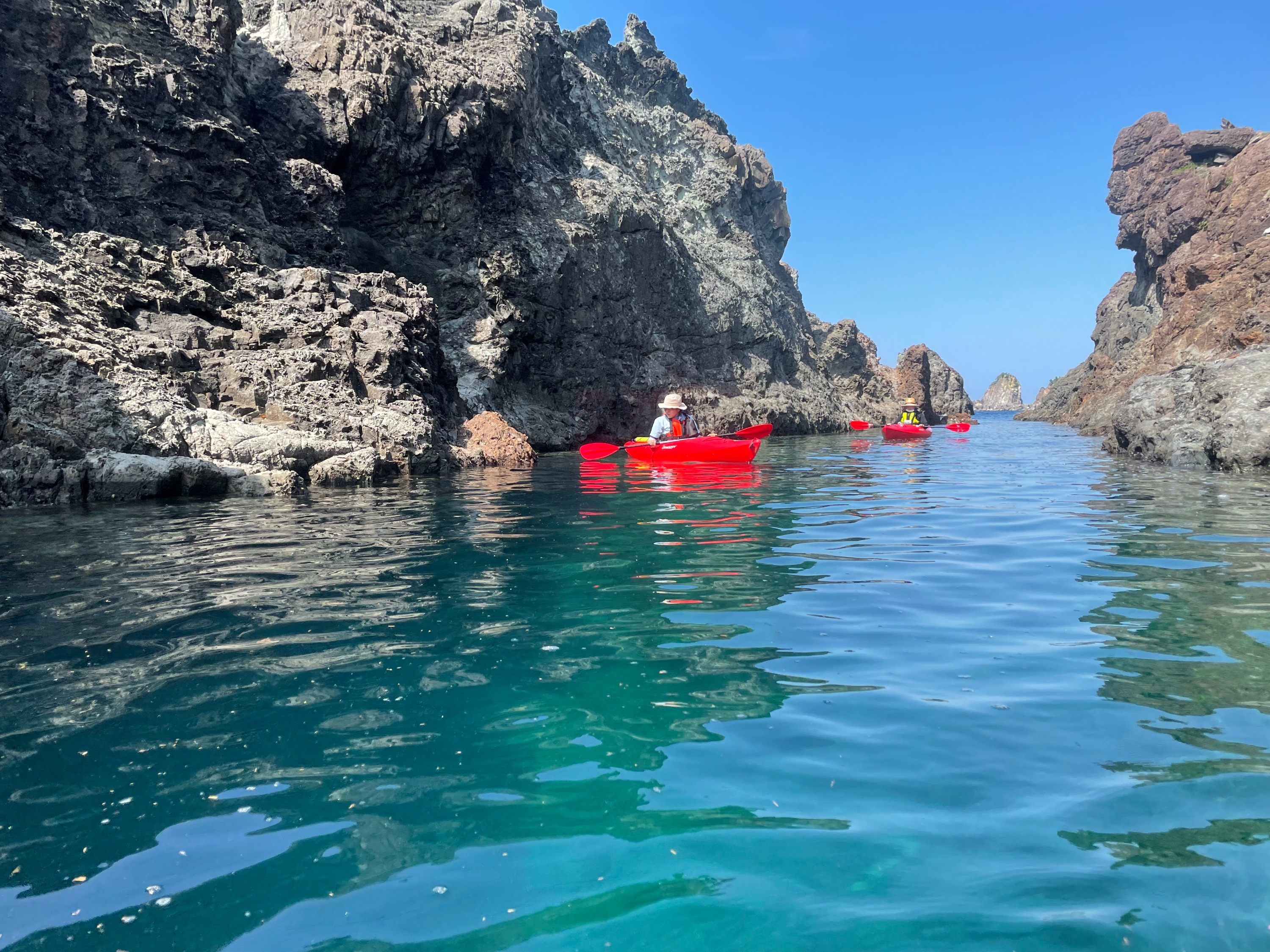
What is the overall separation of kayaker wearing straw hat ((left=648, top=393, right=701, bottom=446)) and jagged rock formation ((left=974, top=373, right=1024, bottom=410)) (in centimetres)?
18123

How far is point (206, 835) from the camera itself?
258 cm

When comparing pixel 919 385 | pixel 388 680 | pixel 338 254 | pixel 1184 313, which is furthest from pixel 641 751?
pixel 919 385

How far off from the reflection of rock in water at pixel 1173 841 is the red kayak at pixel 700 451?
13164 millimetres

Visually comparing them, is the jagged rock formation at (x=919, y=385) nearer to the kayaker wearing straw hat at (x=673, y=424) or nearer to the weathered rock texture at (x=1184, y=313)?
the weathered rock texture at (x=1184, y=313)

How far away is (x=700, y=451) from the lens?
51.5 ft

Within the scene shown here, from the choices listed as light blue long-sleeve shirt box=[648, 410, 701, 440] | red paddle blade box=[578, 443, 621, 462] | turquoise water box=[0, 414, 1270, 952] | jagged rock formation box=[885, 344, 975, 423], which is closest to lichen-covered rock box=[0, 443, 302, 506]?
turquoise water box=[0, 414, 1270, 952]

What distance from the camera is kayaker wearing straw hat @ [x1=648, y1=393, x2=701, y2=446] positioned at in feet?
52.4

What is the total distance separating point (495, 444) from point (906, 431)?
631 inches

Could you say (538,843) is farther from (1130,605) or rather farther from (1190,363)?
(1190,363)

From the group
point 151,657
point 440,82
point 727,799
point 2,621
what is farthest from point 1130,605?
point 440,82

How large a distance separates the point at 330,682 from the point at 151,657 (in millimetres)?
1259

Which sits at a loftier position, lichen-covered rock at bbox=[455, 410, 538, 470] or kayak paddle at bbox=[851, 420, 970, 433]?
kayak paddle at bbox=[851, 420, 970, 433]

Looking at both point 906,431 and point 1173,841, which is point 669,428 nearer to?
point 906,431

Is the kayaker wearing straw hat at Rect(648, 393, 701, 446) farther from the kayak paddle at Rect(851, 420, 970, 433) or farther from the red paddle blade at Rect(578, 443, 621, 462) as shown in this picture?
the kayak paddle at Rect(851, 420, 970, 433)
